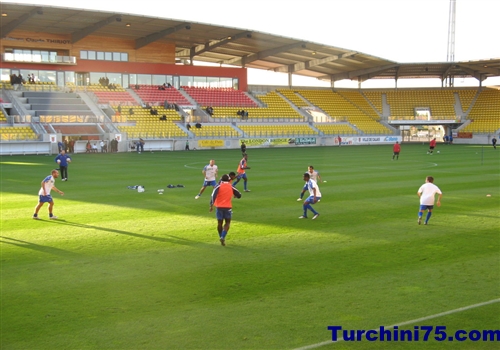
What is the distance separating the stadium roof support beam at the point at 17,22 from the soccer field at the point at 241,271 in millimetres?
40594

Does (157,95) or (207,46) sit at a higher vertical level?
(207,46)

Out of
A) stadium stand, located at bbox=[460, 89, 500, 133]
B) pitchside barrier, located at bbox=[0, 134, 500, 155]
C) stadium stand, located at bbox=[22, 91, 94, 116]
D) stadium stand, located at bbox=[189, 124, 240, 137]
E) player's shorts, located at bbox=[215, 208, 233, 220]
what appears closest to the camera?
player's shorts, located at bbox=[215, 208, 233, 220]

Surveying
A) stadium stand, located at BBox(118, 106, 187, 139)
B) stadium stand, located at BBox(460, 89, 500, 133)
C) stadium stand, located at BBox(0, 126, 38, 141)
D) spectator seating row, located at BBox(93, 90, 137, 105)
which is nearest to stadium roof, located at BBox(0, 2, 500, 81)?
stadium stand, located at BBox(460, 89, 500, 133)

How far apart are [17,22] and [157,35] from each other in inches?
626

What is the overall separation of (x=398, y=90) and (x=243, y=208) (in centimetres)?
Result: 7934

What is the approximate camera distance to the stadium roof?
60094 mm

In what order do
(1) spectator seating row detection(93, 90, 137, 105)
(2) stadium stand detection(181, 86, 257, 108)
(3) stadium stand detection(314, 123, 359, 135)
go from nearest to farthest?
(1) spectator seating row detection(93, 90, 137, 105) < (2) stadium stand detection(181, 86, 257, 108) < (3) stadium stand detection(314, 123, 359, 135)

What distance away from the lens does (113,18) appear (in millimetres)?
60781

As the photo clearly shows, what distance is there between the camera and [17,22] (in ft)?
196

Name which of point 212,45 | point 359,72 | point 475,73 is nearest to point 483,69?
point 475,73

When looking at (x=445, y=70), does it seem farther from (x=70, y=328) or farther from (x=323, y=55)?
(x=70, y=328)

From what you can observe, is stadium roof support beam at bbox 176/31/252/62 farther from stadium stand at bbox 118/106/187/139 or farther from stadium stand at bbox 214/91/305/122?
stadium stand at bbox 118/106/187/139

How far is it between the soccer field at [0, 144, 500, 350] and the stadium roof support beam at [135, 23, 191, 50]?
4537cm

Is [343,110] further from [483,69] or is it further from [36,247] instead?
[36,247]
